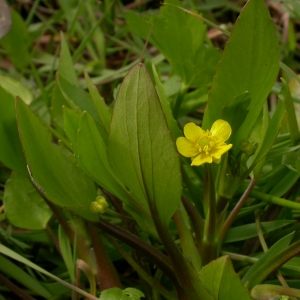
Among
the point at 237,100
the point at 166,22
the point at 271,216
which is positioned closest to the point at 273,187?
the point at 271,216

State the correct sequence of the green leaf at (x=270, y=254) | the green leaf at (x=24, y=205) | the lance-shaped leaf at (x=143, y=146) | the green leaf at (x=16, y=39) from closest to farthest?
the lance-shaped leaf at (x=143, y=146)
the green leaf at (x=270, y=254)
the green leaf at (x=24, y=205)
the green leaf at (x=16, y=39)

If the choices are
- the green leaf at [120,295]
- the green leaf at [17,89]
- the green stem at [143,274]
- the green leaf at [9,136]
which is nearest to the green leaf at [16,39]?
the green leaf at [17,89]

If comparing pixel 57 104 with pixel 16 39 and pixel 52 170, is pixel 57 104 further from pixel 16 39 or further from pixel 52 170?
pixel 16 39

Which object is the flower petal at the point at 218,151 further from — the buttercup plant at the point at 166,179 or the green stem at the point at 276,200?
the green stem at the point at 276,200

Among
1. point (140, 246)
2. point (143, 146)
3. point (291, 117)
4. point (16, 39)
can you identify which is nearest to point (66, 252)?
point (140, 246)

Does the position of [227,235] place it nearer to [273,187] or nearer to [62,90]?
[273,187]

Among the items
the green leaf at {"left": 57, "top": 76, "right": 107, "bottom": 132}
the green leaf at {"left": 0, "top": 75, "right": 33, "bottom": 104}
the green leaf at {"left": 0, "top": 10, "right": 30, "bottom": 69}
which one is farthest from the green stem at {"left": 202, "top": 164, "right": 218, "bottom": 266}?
the green leaf at {"left": 0, "top": 10, "right": 30, "bottom": 69}
